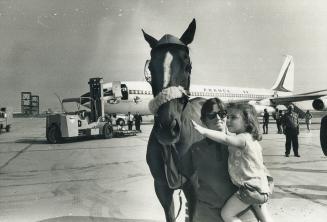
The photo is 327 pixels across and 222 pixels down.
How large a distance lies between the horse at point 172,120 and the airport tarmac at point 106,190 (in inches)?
62.6

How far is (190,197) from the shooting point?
111 inches

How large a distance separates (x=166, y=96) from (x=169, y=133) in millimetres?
367

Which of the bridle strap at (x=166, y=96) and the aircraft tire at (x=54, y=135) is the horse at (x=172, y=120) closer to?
the bridle strap at (x=166, y=96)

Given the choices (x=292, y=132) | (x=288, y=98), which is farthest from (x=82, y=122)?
(x=288, y=98)

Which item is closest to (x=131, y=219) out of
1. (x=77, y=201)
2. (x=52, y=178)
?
(x=77, y=201)

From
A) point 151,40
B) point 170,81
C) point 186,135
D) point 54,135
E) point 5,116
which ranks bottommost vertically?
point 54,135

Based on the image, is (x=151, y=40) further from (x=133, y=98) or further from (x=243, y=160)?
(x=133, y=98)

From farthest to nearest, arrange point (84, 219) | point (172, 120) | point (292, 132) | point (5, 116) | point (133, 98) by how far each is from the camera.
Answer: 1. point (5, 116)
2. point (133, 98)
3. point (292, 132)
4. point (84, 219)
5. point (172, 120)

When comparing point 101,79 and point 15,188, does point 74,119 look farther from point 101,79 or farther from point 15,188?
point 15,188

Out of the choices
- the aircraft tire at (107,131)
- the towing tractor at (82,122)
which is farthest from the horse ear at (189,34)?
the aircraft tire at (107,131)

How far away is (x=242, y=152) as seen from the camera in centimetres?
242

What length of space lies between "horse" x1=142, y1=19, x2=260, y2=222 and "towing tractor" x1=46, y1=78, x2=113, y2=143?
44.2ft

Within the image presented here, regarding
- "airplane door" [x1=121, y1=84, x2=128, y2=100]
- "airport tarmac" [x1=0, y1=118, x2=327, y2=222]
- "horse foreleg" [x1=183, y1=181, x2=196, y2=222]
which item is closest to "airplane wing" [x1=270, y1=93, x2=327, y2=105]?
"airplane door" [x1=121, y1=84, x2=128, y2=100]

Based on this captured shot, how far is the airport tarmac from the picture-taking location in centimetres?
470
